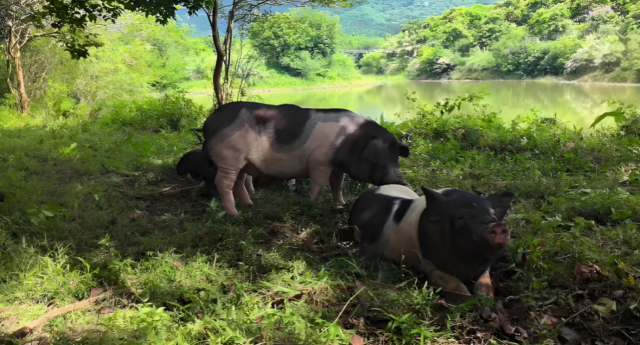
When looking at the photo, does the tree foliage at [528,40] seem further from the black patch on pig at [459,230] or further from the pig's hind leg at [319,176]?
the black patch on pig at [459,230]

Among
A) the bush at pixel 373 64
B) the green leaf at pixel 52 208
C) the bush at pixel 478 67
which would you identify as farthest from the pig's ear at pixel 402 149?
the bush at pixel 373 64

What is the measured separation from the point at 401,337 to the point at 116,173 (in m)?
4.09

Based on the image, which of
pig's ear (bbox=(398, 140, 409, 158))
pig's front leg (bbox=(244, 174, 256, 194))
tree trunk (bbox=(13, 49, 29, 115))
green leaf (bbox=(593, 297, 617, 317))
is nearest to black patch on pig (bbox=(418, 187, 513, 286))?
green leaf (bbox=(593, 297, 617, 317))

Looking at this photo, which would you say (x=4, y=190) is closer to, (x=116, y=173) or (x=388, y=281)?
(x=116, y=173)

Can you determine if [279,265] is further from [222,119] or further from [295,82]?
[295,82]

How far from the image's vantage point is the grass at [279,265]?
7.06 feet

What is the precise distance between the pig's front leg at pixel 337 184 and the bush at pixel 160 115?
5.16 metres

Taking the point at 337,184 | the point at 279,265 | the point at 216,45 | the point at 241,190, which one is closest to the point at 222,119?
the point at 241,190

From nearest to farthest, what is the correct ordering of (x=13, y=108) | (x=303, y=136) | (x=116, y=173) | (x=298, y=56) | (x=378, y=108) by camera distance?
1. (x=303, y=136)
2. (x=116, y=173)
3. (x=13, y=108)
4. (x=378, y=108)
5. (x=298, y=56)

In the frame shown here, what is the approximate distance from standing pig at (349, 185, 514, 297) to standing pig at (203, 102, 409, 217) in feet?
3.19

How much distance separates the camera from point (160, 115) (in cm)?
945

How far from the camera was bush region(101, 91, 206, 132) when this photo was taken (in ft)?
29.5

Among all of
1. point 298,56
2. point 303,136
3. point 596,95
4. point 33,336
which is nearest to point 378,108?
point 596,95

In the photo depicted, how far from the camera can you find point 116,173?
5.22 meters
